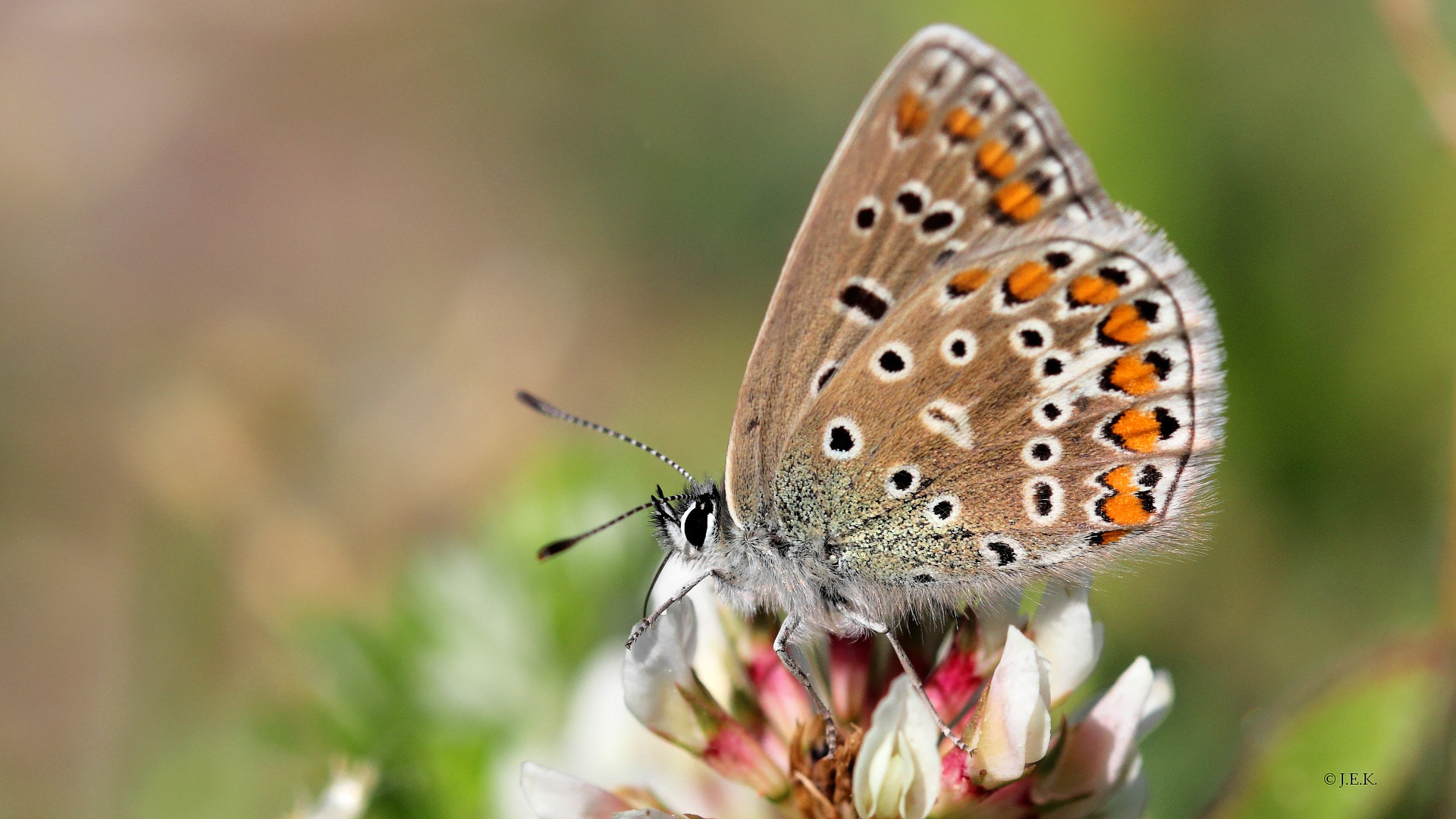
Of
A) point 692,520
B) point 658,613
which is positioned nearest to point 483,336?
point 692,520

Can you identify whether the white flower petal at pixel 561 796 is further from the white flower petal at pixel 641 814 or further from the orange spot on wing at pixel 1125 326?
the orange spot on wing at pixel 1125 326

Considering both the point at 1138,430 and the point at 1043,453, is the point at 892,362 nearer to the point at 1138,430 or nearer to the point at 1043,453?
the point at 1043,453

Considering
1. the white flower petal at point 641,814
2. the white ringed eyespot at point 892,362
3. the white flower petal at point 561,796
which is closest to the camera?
the white flower petal at point 641,814

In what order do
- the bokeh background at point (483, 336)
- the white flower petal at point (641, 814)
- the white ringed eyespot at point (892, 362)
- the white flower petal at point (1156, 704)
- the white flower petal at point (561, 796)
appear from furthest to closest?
the bokeh background at point (483, 336)
the white ringed eyespot at point (892, 362)
the white flower petal at point (1156, 704)
the white flower petal at point (561, 796)
the white flower petal at point (641, 814)

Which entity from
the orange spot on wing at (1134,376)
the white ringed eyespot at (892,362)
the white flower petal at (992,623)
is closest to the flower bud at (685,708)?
the white flower petal at (992,623)

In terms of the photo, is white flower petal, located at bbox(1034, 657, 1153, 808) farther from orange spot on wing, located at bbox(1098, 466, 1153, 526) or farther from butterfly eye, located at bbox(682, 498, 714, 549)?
butterfly eye, located at bbox(682, 498, 714, 549)

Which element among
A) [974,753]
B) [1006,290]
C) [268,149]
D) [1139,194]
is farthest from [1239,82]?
[268,149]

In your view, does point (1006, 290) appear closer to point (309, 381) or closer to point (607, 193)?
point (309, 381)
